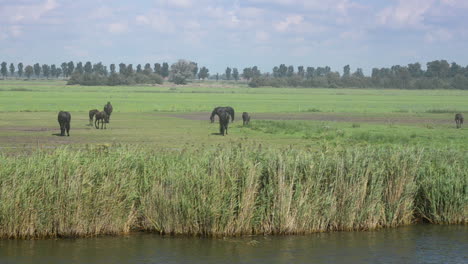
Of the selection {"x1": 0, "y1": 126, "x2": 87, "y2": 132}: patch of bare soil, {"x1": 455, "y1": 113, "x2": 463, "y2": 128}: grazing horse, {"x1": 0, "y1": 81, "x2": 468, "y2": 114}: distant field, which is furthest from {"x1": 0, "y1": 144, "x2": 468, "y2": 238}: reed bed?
{"x1": 0, "y1": 81, "x2": 468, "y2": 114}: distant field

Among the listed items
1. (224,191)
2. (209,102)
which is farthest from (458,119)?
(209,102)

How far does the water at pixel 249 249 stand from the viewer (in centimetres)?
1338

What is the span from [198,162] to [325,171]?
2.92 meters

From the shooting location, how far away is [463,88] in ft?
622

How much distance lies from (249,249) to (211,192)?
57.8 inches

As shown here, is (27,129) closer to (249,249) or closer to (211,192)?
(211,192)

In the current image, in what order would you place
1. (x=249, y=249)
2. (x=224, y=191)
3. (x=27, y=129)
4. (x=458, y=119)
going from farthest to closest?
(x=458, y=119) < (x=27, y=129) < (x=224, y=191) < (x=249, y=249)

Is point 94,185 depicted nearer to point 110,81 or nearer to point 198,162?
point 198,162

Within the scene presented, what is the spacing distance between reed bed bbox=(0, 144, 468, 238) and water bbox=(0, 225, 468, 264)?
A: 32 cm

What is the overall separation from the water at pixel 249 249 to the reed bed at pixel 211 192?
12.8 inches

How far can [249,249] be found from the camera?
14.0m

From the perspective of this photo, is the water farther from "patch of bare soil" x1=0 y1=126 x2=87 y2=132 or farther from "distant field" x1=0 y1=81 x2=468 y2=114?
"distant field" x1=0 y1=81 x2=468 y2=114

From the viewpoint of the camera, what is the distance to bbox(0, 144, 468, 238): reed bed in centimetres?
1427

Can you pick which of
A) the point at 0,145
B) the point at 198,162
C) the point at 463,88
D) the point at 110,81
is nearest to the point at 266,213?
the point at 198,162
